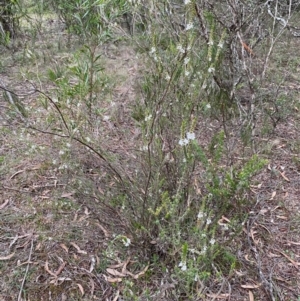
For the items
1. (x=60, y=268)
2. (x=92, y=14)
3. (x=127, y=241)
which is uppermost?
(x=92, y=14)

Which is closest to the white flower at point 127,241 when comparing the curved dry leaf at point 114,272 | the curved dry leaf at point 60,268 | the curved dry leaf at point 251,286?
the curved dry leaf at point 114,272

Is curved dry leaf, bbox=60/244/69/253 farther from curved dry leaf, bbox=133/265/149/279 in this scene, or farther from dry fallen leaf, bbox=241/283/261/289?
dry fallen leaf, bbox=241/283/261/289

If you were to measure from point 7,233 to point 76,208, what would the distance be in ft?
1.39

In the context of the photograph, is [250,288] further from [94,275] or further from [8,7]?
[8,7]

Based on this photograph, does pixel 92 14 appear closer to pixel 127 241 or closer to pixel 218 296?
pixel 127 241

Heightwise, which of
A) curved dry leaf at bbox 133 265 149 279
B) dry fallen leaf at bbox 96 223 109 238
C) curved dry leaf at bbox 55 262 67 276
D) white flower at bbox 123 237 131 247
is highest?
white flower at bbox 123 237 131 247

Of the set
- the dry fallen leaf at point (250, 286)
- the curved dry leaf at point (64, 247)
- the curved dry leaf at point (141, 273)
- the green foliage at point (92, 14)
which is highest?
the green foliage at point (92, 14)

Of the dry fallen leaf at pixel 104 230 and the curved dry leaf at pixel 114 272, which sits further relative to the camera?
the dry fallen leaf at pixel 104 230

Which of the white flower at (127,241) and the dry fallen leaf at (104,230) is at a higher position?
the white flower at (127,241)

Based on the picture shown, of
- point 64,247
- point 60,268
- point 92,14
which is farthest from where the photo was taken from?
point 92,14

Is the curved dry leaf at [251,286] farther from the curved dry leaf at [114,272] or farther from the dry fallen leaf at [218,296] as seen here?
the curved dry leaf at [114,272]

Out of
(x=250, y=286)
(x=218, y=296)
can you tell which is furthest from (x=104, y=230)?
(x=250, y=286)

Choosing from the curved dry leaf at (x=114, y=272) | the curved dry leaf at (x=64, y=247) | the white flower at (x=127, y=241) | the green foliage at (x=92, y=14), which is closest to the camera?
the white flower at (x=127, y=241)

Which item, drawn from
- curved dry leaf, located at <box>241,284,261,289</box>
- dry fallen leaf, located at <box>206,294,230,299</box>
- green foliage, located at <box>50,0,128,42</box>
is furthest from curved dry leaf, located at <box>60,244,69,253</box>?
green foliage, located at <box>50,0,128,42</box>
